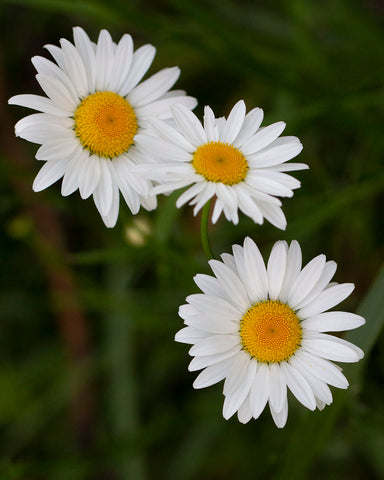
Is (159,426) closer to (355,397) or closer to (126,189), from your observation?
(355,397)

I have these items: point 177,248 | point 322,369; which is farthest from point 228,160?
point 177,248

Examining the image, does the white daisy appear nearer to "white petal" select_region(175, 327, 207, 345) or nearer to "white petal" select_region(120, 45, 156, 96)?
"white petal" select_region(120, 45, 156, 96)

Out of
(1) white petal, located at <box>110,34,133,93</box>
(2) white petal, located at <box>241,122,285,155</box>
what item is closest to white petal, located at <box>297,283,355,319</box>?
(2) white petal, located at <box>241,122,285,155</box>

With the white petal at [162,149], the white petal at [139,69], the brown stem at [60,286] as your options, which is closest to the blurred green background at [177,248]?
the brown stem at [60,286]

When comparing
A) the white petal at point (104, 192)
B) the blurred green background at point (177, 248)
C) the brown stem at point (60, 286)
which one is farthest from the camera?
the brown stem at point (60, 286)

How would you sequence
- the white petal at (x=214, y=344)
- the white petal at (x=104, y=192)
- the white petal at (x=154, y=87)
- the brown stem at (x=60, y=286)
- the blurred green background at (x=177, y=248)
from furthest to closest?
the brown stem at (x=60, y=286), the blurred green background at (x=177, y=248), the white petal at (x=154, y=87), the white petal at (x=104, y=192), the white petal at (x=214, y=344)

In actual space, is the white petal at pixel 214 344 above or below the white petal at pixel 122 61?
below

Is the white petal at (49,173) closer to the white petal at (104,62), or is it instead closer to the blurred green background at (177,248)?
the white petal at (104,62)
